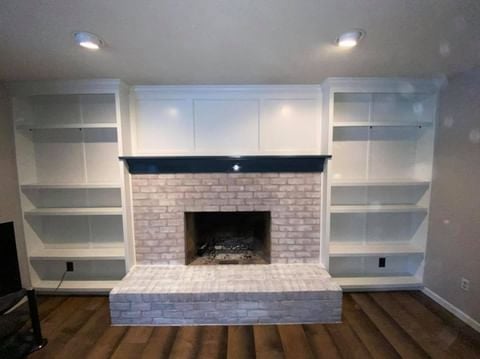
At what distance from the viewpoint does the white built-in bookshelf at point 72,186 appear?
2.44 meters

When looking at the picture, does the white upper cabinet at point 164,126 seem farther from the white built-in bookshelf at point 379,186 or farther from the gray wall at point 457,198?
the gray wall at point 457,198

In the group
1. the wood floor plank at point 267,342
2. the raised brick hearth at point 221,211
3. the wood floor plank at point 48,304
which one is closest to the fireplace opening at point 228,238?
the raised brick hearth at point 221,211

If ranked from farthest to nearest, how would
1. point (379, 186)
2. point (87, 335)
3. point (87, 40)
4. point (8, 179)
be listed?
point (379, 186) → point (8, 179) → point (87, 335) → point (87, 40)

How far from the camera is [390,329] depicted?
202 centimetres

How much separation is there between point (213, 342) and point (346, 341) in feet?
3.63

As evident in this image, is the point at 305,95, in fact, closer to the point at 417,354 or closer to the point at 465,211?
the point at 465,211

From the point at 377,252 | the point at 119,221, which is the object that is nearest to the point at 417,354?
the point at 377,252

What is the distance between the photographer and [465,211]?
2090mm

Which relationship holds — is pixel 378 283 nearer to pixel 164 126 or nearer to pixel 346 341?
pixel 346 341

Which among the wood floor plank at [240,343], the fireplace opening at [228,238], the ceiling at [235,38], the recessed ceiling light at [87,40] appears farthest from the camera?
the fireplace opening at [228,238]

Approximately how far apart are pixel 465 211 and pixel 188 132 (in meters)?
2.80

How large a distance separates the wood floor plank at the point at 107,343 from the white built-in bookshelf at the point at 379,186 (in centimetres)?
219

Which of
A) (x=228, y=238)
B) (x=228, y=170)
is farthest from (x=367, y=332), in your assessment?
(x=228, y=170)

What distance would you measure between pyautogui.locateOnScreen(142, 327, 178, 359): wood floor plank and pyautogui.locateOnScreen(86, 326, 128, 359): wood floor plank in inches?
10.5
